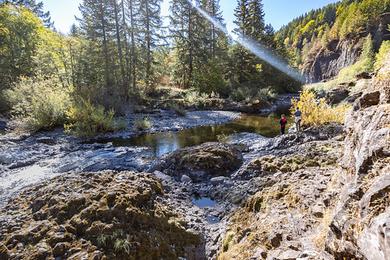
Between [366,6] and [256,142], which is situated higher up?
[366,6]

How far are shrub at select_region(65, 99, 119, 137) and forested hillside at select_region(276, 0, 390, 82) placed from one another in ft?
110

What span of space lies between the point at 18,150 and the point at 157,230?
9534 millimetres

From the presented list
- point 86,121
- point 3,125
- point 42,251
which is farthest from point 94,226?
point 3,125

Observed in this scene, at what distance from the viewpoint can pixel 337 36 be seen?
7406cm

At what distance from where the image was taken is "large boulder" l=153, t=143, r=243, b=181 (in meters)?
8.50

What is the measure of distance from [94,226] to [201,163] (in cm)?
444

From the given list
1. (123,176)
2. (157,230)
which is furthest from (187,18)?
(157,230)

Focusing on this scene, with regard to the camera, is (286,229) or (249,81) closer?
(286,229)

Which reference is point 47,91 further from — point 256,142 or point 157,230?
point 157,230

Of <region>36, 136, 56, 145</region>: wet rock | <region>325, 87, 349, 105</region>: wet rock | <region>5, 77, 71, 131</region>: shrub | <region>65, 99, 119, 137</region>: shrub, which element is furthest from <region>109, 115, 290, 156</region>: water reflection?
<region>325, 87, 349, 105</region>: wet rock

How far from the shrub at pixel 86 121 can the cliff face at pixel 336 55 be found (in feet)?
190

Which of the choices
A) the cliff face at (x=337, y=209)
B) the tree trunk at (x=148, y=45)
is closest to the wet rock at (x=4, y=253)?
the cliff face at (x=337, y=209)

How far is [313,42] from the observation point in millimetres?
90750

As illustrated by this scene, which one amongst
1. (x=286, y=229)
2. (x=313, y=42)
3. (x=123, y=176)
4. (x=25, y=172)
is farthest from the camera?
(x=313, y=42)
